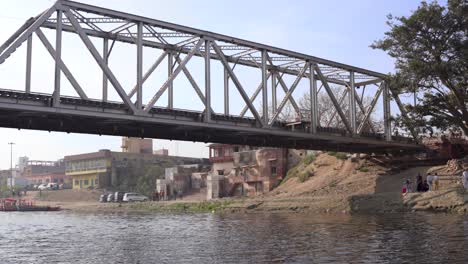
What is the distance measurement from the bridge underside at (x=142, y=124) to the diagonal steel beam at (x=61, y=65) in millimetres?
727

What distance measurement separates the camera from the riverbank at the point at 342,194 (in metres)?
43.3

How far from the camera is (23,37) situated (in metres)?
36.0

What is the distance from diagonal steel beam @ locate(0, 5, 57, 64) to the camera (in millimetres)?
35250

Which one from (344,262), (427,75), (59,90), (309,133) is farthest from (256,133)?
(344,262)

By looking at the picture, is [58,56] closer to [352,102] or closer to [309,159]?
[352,102]

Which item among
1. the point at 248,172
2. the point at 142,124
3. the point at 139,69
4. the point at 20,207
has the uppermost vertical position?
the point at 139,69

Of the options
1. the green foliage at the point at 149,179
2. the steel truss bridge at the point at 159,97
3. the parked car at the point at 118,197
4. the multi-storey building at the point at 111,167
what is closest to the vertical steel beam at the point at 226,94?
the steel truss bridge at the point at 159,97

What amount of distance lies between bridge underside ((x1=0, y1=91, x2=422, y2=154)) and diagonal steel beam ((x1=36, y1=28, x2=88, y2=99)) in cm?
73

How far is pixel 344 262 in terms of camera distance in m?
18.2

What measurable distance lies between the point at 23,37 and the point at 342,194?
3415 centimetres

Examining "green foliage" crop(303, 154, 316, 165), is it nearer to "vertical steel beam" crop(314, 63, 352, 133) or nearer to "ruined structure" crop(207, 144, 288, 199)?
"ruined structure" crop(207, 144, 288, 199)

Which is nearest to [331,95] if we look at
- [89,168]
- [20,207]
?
[20,207]

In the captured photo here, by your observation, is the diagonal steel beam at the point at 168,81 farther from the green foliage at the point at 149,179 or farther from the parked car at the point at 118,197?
the green foliage at the point at 149,179

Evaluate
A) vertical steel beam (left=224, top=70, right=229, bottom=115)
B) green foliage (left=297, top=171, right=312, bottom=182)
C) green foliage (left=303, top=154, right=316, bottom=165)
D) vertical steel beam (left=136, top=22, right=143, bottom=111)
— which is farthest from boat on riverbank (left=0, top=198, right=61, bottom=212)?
vertical steel beam (left=136, top=22, right=143, bottom=111)
